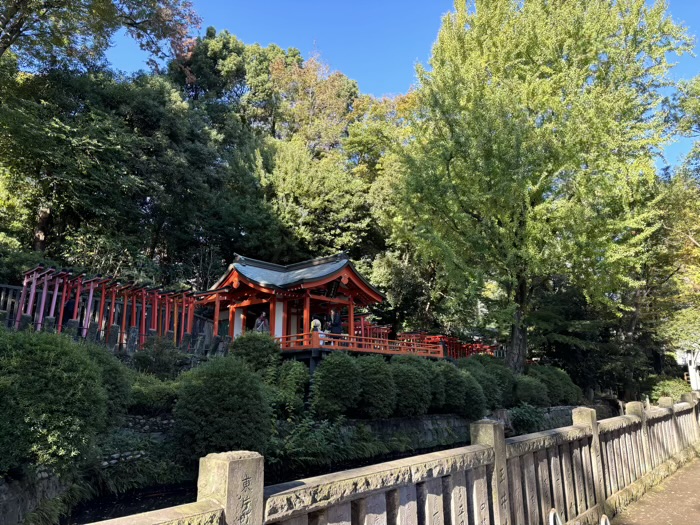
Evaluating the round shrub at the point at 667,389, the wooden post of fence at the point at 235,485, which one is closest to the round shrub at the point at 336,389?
the wooden post of fence at the point at 235,485

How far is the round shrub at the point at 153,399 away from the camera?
7.99 m

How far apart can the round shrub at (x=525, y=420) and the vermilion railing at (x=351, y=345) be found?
11.3ft

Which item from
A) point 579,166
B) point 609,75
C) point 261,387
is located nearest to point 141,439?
point 261,387

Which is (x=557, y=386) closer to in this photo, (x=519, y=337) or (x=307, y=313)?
(x=519, y=337)

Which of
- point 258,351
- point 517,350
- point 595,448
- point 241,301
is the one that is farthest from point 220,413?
point 517,350

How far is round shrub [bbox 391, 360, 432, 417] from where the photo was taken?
→ 11.4 metres

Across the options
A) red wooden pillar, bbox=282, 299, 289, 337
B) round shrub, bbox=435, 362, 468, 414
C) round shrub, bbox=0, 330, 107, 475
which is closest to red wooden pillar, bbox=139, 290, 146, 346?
red wooden pillar, bbox=282, 299, 289, 337

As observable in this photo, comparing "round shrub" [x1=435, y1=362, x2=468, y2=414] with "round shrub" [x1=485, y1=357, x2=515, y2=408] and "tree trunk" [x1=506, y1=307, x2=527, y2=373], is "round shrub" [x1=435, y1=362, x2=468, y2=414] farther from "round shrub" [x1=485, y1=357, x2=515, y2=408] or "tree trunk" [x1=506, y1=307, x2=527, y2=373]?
"tree trunk" [x1=506, y1=307, x2=527, y2=373]

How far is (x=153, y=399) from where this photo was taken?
26.8 ft

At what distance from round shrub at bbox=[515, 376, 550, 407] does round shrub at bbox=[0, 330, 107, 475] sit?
42.9 ft

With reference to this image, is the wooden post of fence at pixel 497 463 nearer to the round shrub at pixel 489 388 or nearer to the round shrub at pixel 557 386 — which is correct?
the round shrub at pixel 489 388

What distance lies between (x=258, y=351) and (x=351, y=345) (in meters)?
3.90

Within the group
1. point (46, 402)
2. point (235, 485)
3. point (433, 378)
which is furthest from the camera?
point (433, 378)

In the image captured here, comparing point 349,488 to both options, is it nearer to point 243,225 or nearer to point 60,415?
point 60,415
